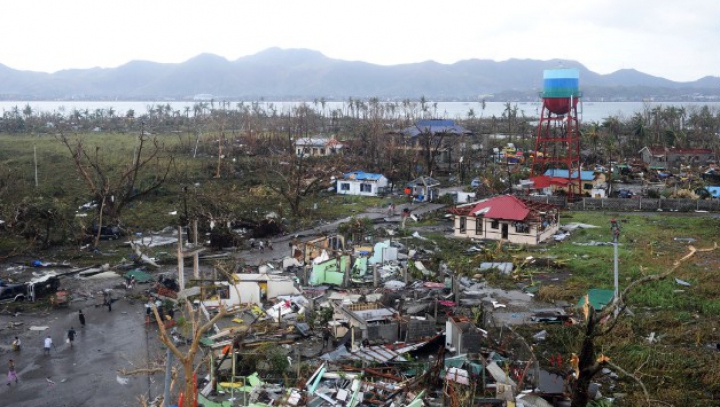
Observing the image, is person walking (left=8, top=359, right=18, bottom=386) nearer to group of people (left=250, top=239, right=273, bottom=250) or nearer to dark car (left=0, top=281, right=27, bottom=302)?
dark car (left=0, top=281, right=27, bottom=302)

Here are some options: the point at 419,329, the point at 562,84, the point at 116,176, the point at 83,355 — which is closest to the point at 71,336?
the point at 83,355

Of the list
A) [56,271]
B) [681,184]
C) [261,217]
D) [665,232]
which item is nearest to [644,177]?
[681,184]

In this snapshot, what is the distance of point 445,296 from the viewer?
17.1 meters

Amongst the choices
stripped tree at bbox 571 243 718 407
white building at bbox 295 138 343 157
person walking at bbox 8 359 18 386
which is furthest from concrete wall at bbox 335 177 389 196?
stripped tree at bbox 571 243 718 407

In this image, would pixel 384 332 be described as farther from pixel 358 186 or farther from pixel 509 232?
pixel 358 186

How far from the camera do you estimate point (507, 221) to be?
25438 millimetres

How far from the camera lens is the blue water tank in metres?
35.8

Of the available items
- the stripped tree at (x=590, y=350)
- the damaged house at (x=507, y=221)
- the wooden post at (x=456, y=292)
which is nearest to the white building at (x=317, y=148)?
the damaged house at (x=507, y=221)

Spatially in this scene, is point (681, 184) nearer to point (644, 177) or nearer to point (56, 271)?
point (644, 177)

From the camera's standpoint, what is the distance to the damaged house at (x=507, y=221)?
2497 centimetres

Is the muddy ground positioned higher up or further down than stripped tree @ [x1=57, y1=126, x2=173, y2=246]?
further down

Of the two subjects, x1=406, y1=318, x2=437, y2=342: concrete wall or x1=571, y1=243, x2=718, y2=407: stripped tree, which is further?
x1=406, y1=318, x2=437, y2=342: concrete wall

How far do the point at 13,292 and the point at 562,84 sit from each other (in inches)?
1157

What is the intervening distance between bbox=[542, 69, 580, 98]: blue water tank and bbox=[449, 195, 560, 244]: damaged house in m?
11.3
